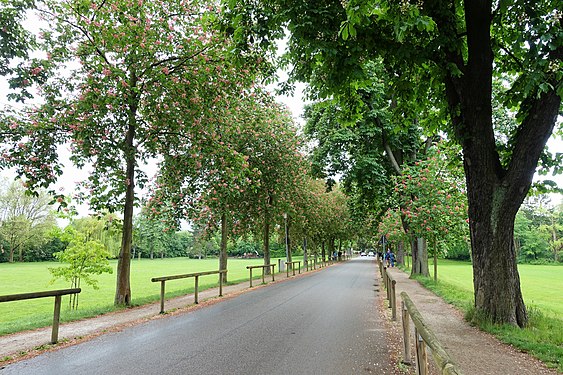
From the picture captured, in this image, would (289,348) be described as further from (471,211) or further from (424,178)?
(424,178)

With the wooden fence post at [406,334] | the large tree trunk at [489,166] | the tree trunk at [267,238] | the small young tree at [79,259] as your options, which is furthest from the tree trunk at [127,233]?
the tree trunk at [267,238]

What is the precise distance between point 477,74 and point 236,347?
6.71 meters

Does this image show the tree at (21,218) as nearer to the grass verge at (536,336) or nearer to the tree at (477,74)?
the tree at (477,74)

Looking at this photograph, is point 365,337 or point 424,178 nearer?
point 365,337

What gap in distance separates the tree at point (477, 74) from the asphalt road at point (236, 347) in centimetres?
265

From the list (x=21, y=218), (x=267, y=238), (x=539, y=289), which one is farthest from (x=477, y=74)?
(x=21, y=218)

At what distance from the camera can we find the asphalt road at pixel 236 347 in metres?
4.98

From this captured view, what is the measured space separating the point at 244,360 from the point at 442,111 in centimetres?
718

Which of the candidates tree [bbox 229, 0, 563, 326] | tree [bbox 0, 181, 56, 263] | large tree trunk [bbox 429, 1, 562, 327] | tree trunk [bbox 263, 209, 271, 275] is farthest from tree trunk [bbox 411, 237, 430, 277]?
tree [bbox 0, 181, 56, 263]

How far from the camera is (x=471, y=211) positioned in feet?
24.2

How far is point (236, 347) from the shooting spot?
5961 millimetres

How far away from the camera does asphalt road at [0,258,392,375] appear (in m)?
4.98

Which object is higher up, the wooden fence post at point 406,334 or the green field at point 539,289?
the wooden fence post at point 406,334

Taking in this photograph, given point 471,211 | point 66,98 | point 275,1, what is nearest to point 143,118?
point 66,98
